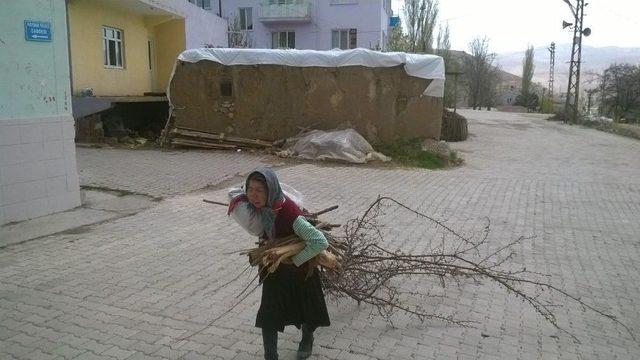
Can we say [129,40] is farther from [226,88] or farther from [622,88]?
[622,88]

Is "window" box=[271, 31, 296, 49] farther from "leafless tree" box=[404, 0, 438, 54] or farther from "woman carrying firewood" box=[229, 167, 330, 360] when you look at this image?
"woman carrying firewood" box=[229, 167, 330, 360]

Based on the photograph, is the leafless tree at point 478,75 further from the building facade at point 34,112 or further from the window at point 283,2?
the building facade at point 34,112

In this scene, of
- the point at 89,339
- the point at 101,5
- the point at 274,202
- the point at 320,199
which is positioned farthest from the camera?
the point at 101,5

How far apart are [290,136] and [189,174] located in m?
4.13

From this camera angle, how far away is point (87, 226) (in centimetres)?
621

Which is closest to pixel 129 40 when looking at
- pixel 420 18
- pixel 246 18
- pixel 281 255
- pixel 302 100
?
pixel 302 100

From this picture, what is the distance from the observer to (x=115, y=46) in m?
16.6

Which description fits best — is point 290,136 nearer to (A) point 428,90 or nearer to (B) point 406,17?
(A) point 428,90

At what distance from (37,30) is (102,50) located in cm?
1029

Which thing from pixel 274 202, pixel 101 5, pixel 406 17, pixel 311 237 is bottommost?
pixel 311 237

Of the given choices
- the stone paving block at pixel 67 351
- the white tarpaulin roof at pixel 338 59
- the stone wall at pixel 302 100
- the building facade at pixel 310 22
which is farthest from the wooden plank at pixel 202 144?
the building facade at pixel 310 22

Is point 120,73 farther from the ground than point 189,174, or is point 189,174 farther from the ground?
point 120,73

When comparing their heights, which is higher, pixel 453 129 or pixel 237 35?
pixel 237 35

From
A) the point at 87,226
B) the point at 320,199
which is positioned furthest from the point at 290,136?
the point at 87,226
